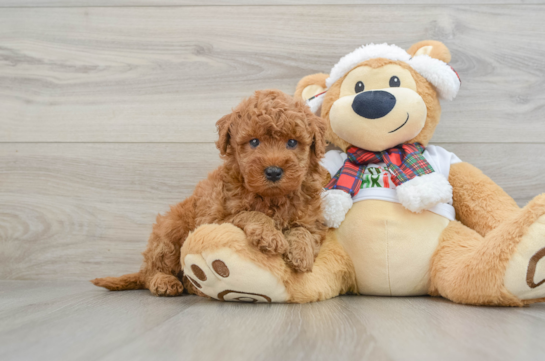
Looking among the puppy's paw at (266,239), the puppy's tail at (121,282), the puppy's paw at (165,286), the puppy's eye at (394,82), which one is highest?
the puppy's eye at (394,82)

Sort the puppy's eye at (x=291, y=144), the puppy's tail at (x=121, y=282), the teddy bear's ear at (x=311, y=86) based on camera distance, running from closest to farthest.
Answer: the puppy's eye at (x=291, y=144), the puppy's tail at (x=121, y=282), the teddy bear's ear at (x=311, y=86)

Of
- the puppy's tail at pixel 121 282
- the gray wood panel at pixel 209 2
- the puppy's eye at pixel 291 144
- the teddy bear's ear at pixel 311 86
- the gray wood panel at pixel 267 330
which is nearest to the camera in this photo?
the gray wood panel at pixel 267 330

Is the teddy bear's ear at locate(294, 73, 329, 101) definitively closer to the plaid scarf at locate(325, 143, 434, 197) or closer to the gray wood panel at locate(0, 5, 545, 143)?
the gray wood panel at locate(0, 5, 545, 143)

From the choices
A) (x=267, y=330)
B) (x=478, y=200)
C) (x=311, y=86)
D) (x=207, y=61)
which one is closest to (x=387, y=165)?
(x=478, y=200)

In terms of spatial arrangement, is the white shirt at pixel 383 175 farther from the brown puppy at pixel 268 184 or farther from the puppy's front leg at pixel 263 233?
the puppy's front leg at pixel 263 233

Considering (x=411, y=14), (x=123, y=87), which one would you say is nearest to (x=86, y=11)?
(x=123, y=87)

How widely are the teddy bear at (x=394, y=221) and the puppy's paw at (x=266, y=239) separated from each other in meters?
0.02

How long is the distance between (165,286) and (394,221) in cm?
63

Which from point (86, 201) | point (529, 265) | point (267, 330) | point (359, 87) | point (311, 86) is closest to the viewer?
point (267, 330)

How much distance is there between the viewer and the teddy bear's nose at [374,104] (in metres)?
1.09

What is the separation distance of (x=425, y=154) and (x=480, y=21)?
58 centimetres

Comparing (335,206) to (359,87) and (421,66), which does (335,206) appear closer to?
(359,87)

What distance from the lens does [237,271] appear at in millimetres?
868

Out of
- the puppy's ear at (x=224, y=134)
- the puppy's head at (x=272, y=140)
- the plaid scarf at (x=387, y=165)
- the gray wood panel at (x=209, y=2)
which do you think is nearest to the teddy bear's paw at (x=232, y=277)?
the puppy's head at (x=272, y=140)
